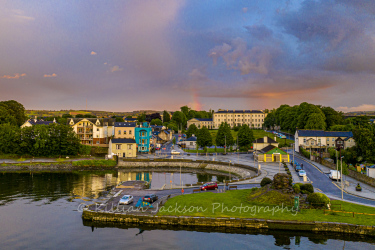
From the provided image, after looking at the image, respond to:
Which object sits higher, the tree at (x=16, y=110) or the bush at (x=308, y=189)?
the tree at (x=16, y=110)

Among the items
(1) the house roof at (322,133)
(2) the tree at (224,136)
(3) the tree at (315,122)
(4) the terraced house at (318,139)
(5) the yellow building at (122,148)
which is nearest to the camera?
(5) the yellow building at (122,148)

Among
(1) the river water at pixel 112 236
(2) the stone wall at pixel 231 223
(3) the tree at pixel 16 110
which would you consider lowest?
(1) the river water at pixel 112 236

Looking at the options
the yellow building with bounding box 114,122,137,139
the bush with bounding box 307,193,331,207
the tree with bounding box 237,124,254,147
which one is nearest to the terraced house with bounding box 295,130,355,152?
the tree with bounding box 237,124,254,147

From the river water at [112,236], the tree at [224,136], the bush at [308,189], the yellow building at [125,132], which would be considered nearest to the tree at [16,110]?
the yellow building at [125,132]

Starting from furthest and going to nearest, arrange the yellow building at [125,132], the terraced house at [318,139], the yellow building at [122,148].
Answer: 1. the yellow building at [125,132]
2. the terraced house at [318,139]
3. the yellow building at [122,148]

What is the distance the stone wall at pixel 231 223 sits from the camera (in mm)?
28906

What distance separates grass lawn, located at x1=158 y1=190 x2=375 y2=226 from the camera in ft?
99.9

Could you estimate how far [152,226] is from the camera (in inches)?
1252

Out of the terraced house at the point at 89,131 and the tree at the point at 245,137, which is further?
the terraced house at the point at 89,131

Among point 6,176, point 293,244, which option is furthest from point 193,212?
point 6,176

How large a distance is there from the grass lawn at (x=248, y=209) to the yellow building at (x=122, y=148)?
162 feet

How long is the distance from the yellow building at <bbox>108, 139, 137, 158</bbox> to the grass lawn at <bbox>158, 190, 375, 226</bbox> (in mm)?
49270

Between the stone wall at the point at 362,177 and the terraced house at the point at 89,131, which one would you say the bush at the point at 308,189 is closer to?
the stone wall at the point at 362,177

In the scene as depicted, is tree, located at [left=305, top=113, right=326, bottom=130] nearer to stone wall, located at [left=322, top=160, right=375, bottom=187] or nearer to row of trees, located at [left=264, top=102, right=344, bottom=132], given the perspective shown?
row of trees, located at [left=264, top=102, right=344, bottom=132]
